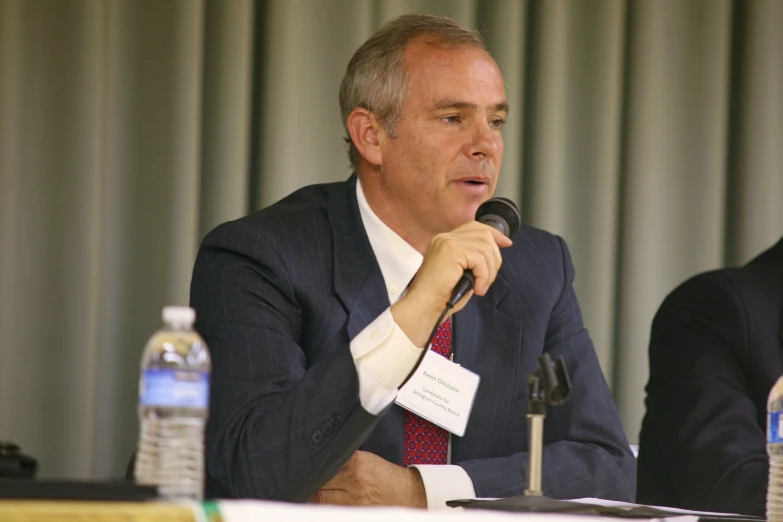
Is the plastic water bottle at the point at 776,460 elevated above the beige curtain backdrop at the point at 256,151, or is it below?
below

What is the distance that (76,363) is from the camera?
3.68 meters

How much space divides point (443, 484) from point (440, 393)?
269 mm

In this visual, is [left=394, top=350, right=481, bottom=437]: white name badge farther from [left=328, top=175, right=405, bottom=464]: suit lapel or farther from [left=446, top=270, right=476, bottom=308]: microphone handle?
[left=446, top=270, right=476, bottom=308]: microphone handle

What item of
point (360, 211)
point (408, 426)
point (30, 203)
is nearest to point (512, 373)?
point (408, 426)

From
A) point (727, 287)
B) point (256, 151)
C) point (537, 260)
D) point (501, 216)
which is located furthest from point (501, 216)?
point (256, 151)

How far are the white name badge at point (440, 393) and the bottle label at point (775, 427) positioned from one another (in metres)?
0.83

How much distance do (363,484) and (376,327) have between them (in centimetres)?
34

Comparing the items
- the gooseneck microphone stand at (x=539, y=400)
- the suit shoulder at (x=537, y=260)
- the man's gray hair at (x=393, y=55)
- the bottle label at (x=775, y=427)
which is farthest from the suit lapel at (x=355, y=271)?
the bottle label at (x=775, y=427)

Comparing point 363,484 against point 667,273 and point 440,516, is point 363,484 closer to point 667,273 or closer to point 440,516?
point 440,516

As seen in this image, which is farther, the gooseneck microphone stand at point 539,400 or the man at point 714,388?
the man at point 714,388

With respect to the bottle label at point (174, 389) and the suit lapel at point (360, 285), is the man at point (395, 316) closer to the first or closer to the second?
the suit lapel at point (360, 285)

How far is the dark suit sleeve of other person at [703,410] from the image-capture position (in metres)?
2.82

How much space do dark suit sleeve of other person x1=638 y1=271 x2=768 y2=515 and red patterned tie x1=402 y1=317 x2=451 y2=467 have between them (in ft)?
2.30

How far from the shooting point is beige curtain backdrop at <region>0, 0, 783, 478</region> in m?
3.67
